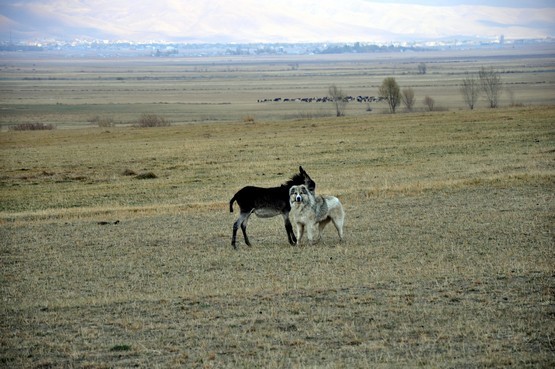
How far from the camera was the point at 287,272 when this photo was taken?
15.7 metres

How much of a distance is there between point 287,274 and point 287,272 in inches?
7.7

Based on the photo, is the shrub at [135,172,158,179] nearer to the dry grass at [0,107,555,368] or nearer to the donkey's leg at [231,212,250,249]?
the dry grass at [0,107,555,368]

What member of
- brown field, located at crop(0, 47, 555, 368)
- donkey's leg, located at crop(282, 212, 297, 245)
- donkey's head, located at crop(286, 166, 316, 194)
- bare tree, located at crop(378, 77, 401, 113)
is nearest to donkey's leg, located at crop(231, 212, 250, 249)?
brown field, located at crop(0, 47, 555, 368)

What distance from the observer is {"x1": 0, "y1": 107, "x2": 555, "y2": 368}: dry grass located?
10.9m

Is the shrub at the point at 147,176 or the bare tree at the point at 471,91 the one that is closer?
the shrub at the point at 147,176

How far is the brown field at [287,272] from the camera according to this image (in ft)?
35.8

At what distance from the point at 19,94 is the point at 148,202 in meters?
114

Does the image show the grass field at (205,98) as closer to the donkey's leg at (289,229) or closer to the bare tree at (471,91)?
the bare tree at (471,91)

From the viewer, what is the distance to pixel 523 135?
45000 mm

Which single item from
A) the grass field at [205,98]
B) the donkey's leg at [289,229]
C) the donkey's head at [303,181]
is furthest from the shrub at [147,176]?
the grass field at [205,98]

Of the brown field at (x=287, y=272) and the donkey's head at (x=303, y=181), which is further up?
the donkey's head at (x=303, y=181)

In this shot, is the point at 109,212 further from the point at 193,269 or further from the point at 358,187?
the point at 193,269

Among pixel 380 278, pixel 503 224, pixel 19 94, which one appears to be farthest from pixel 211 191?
pixel 19 94

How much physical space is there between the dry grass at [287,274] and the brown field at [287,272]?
0.16 feet
